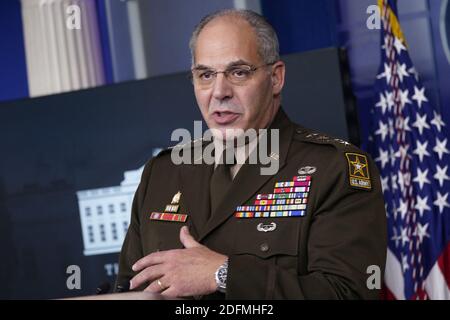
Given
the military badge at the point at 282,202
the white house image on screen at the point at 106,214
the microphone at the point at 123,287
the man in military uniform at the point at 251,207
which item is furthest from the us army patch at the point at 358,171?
the white house image on screen at the point at 106,214

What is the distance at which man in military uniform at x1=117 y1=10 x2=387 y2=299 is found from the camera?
5.50 ft

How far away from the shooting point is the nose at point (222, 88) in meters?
1.96

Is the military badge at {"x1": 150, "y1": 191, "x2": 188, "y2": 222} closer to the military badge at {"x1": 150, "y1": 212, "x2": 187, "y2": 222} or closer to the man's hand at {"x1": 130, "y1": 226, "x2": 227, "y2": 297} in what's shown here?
the military badge at {"x1": 150, "y1": 212, "x2": 187, "y2": 222}

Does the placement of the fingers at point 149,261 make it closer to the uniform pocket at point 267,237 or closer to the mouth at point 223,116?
the uniform pocket at point 267,237

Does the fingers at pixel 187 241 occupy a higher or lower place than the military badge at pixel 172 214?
lower

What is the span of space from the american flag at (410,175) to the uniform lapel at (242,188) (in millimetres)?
1487

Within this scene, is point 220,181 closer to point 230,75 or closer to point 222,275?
point 230,75

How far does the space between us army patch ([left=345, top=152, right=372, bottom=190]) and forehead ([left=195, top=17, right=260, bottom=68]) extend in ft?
1.24

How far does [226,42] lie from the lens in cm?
197

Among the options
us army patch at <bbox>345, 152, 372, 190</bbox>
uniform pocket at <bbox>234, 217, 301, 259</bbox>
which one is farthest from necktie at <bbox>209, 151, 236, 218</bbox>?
us army patch at <bbox>345, 152, 372, 190</bbox>

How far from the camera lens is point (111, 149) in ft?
13.2

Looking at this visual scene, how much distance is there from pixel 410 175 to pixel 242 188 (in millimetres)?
1633

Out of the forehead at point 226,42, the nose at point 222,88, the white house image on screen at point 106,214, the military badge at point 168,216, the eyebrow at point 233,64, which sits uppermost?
the forehead at point 226,42
